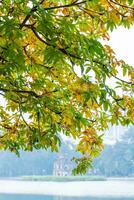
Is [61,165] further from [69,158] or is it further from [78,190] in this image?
[78,190]

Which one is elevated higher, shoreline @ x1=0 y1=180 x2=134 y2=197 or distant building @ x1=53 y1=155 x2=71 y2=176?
distant building @ x1=53 y1=155 x2=71 y2=176


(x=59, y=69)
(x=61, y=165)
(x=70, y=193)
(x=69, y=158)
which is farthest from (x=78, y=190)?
(x=69, y=158)

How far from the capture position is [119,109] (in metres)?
6.13

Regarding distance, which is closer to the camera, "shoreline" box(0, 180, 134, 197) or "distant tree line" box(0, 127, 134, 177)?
"shoreline" box(0, 180, 134, 197)

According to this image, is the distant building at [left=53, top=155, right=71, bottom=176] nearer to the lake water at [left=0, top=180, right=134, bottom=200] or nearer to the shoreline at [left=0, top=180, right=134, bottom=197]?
the shoreline at [left=0, top=180, right=134, bottom=197]

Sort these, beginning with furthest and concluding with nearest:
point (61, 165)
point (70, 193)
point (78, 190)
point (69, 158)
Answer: point (69, 158), point (61, 165), point (78, 190), point (70, 193)

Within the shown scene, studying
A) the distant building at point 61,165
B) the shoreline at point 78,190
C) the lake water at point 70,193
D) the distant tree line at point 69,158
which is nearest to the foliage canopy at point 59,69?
the lake water at point 70,193

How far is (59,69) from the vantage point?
557 centimetres

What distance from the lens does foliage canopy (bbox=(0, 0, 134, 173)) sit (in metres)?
4.42

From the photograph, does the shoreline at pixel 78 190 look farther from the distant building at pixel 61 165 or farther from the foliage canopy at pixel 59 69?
the foliage canopy at pixel 59 69

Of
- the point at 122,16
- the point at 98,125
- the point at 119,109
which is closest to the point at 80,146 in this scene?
the point at 98,125

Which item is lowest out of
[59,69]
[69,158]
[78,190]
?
[59,69]

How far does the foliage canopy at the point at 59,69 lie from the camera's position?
442cm

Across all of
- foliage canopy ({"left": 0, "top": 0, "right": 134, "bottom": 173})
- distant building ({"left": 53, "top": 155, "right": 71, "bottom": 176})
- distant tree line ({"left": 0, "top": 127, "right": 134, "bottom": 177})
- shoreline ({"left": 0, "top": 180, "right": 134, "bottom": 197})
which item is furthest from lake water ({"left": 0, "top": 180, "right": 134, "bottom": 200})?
distant building ({"left": 53, "top": 155, "right": 71, "bottom": 176})
